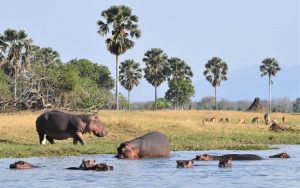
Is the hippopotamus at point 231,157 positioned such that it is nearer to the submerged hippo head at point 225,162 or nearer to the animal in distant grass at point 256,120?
the submerged hippo head at point 225,162

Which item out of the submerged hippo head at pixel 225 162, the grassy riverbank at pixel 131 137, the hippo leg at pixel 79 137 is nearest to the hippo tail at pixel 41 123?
the grassy riverbank at pixel 131 137

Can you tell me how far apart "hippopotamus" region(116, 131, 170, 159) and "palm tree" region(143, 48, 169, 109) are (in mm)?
68298

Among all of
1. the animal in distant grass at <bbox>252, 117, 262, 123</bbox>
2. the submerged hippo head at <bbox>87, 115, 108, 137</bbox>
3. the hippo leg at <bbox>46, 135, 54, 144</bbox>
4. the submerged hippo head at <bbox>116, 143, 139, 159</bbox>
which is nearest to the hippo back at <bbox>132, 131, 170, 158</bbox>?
the submerged hippo head at <bbox>116, 143, 139, 159</bbox>

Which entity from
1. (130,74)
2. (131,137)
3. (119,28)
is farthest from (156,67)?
(131,137)

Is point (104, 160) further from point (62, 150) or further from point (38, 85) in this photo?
point (38, 85)

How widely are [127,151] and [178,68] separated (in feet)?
258

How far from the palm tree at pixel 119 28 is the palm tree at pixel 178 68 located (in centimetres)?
3561

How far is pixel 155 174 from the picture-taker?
2094cm

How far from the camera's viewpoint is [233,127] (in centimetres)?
4569

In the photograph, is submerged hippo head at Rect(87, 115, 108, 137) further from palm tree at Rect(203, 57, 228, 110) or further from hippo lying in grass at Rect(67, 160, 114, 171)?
palm tree at Rect(203, 57, 228, 110)

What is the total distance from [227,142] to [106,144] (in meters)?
5.98

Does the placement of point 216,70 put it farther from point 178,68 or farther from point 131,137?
point 131,137

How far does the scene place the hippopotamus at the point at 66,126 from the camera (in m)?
31.4

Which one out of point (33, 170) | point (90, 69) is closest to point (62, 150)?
point (33, 170)
